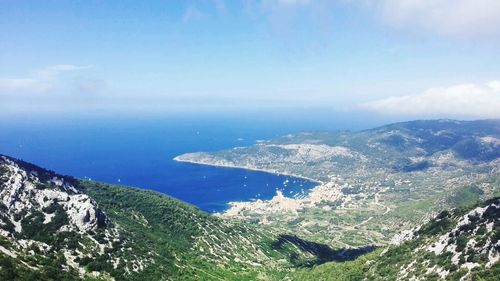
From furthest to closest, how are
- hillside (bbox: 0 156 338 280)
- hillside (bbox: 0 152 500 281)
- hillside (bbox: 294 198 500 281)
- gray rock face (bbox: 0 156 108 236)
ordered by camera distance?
gray rock face (bbox: 0 156 108 236) < hillside (bbox: 0 156 338 280) < hillside (bbox: 0 152 500 281) < hillside (bbox: 294 198 500 281)

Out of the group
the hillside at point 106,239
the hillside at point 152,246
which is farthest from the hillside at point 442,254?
the hillside at point 106,239

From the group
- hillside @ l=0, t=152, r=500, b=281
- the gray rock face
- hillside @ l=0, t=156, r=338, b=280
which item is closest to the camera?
hillside @ l=0, t=152, r=500, b=281

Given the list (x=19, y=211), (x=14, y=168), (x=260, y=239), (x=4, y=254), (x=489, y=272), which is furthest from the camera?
(x=260, y=239)

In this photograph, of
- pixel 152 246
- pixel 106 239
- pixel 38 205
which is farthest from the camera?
pixel 152 246

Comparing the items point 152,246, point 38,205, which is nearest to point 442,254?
point 152,246

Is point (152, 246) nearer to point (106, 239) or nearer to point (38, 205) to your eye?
point (106, 239)

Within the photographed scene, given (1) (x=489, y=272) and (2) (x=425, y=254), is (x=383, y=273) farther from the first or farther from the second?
(1) (x=489, y=272)

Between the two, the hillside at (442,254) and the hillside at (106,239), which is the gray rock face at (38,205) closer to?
the hillside at (106,239)

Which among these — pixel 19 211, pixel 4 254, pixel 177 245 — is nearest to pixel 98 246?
pixel 19 211

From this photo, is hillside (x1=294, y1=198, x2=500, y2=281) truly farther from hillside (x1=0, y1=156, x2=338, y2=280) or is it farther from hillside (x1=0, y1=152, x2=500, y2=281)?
hillside (x1=0, y1=156, x2=338, y2=280)

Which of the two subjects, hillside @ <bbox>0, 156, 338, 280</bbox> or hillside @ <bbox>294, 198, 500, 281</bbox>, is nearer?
hillside @ <bbox>294, 198, 500, 281</bbox>

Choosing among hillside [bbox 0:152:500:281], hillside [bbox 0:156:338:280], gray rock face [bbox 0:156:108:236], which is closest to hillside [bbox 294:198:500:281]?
hillside [bbox 0:152:500:281]
